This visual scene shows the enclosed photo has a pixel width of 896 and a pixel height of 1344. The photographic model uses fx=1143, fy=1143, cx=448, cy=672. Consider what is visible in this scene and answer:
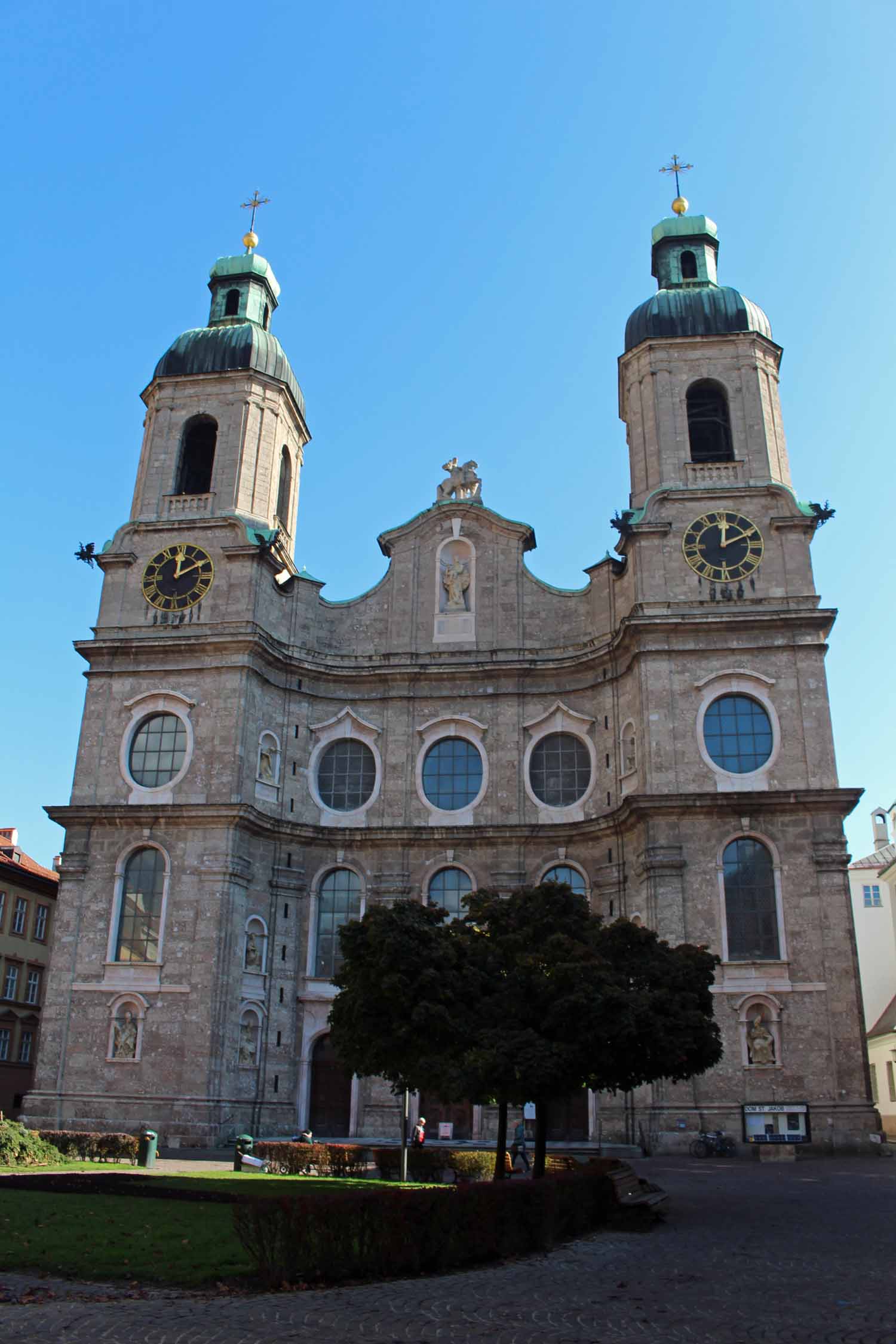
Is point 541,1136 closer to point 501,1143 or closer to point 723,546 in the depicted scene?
point 501,1143

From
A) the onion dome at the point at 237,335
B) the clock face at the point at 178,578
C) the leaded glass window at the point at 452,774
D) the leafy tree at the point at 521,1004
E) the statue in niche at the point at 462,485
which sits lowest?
the leafy tree at the point at 521,1004

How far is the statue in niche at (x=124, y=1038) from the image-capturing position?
3550 centimetres

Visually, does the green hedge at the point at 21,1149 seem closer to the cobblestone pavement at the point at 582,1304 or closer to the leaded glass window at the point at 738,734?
the cobblestone pavement at the point at 582,1304

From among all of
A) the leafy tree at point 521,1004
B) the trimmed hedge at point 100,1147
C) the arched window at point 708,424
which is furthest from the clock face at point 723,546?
the trimmed hedge at point 100,1147

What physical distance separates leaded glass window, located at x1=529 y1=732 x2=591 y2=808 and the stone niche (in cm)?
507

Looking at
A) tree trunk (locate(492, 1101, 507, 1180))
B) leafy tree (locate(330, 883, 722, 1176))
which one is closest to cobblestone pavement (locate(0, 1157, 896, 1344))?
leafy tree (locate(330, 883, 722, 1176))

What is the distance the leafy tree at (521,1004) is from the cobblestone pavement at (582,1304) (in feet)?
10.7

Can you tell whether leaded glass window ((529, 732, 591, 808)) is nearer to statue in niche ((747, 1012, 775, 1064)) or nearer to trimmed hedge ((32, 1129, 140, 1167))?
statue in niche ((747, 1012, 775, 1064))

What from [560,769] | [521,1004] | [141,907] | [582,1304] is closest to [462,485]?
[560,769]

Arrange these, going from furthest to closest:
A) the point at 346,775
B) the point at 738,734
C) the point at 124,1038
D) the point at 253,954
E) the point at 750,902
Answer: the point at 346,775 → the point at 253,954 → the point at 738,734 → the point at 124,1038 → the point at 750,902

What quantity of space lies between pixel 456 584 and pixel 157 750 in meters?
12.6

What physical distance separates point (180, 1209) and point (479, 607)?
1083 inches

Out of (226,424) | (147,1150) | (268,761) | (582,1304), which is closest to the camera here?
(582,1304)

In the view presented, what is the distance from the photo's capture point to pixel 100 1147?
28.1 m
